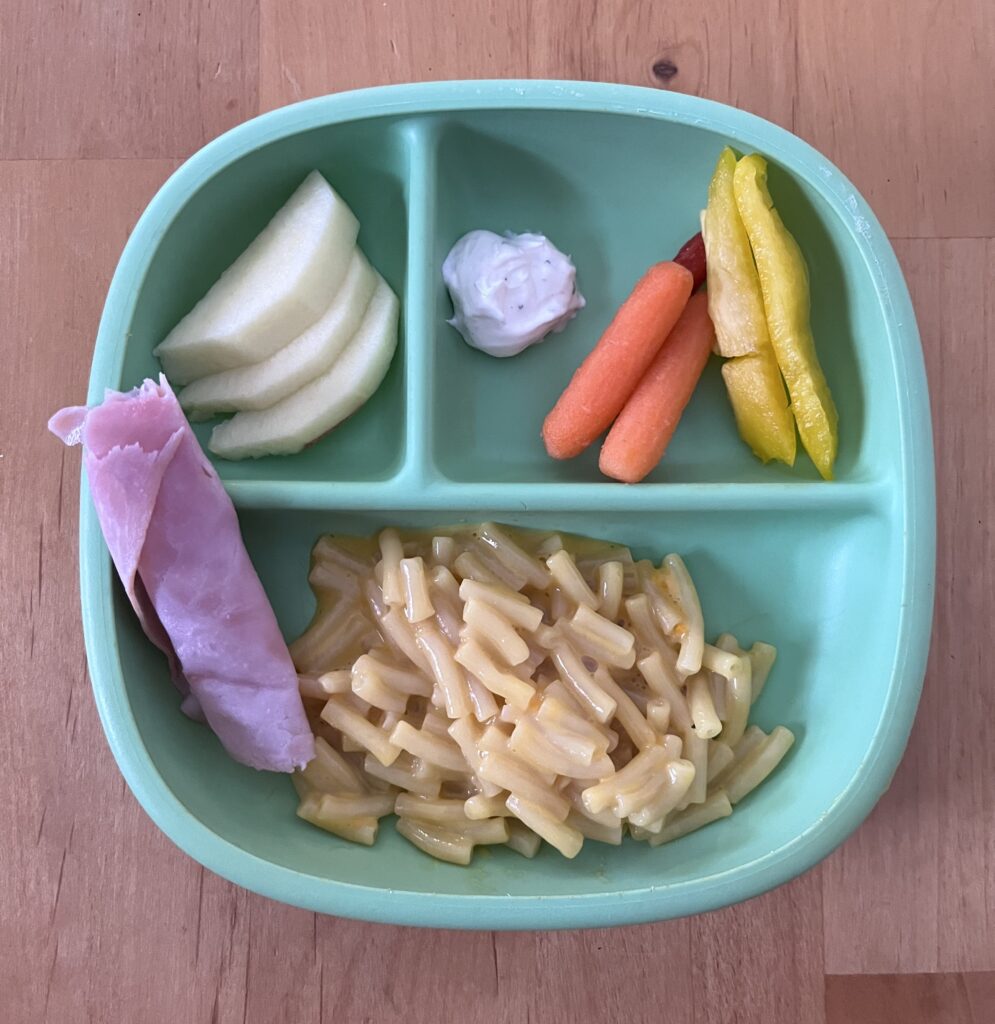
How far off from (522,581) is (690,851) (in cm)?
46

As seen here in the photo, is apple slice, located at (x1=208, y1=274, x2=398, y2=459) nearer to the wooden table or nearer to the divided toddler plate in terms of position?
the divided toddler plate

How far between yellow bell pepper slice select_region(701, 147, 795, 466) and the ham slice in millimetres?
760

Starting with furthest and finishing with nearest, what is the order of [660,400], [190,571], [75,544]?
1. [75,544]
2. [660,400]
3. [190,571]

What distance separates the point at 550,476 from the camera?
145 centimetres

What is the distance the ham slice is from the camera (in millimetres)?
1203

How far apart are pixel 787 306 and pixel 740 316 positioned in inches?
2.6

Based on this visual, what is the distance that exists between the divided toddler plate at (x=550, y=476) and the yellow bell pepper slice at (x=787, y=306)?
52 millimetres

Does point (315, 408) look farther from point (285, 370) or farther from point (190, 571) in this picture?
point (190, 571)

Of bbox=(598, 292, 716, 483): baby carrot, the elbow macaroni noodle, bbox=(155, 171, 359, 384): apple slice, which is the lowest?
the elbow macaroni noodle

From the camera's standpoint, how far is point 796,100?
4.94 ft

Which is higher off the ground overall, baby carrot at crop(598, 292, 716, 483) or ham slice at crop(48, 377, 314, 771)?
baby carrot at crop(598, 292, 716, 483)

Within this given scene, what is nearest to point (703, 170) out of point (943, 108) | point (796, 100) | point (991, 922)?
point (796, 100)

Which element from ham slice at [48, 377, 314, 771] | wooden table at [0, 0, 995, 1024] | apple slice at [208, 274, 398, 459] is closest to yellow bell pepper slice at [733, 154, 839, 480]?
wooden table at [0, 0, 995, 1024]

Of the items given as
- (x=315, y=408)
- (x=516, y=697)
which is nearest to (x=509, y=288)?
(x=315, y=408)
